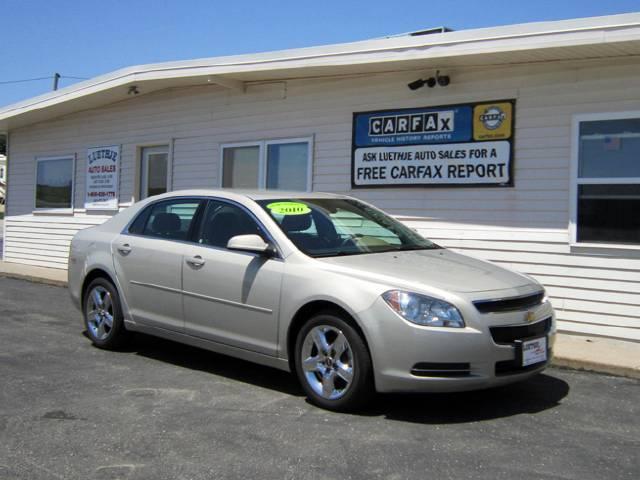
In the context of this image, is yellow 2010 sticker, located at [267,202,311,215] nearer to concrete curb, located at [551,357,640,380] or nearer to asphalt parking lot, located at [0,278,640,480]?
asphalt parking lot, located at [0,278,640,480]

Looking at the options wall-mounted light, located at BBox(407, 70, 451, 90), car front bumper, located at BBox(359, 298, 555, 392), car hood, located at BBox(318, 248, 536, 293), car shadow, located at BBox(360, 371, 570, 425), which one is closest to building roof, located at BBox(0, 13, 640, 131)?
wall-mounted light, located at BBox(407, 70, 451, 90)

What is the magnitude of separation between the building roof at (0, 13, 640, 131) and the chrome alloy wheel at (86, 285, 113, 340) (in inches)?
158

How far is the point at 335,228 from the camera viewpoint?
5676 mm

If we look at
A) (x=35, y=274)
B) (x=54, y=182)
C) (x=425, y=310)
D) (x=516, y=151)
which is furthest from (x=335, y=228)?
(x=54, y=182)

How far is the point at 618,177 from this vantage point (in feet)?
23.9

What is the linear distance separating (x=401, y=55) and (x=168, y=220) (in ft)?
11.3

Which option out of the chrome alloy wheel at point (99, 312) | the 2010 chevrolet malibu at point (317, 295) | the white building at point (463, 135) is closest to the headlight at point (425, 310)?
the 2010 chevrolet malibu at point (317, 295)

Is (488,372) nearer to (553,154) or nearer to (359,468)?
(359,468)

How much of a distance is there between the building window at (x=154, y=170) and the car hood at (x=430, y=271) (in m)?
7.51

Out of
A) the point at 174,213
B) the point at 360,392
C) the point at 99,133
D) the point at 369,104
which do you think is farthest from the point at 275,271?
the point at 99,133

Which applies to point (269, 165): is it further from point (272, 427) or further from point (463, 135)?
point (272, 427)

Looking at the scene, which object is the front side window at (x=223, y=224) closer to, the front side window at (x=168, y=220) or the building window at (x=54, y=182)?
the front side window at (x=168, y=220)

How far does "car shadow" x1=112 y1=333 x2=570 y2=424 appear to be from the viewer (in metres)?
4.83

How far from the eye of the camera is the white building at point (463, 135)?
7.29m
